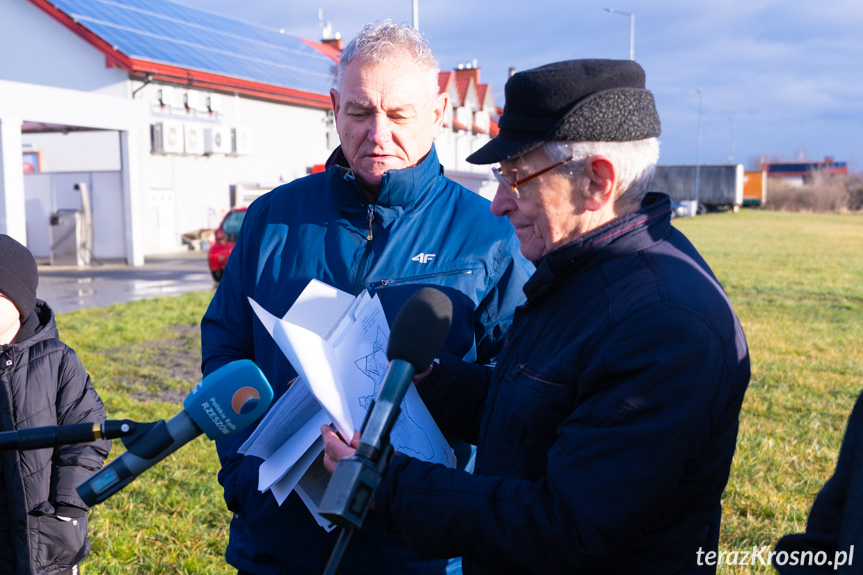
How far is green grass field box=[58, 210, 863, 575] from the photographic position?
177 inches

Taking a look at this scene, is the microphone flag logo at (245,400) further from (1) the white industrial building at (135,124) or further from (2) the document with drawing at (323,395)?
(1) the white industrial building at (135,124)

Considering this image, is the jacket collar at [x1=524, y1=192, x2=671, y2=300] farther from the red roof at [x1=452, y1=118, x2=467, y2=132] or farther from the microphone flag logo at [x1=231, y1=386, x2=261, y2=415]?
the red roof at [x1=452, y1=118, x2=467, y2=132]

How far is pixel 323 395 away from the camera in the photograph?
1764 millimetres

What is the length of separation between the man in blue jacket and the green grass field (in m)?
2.04

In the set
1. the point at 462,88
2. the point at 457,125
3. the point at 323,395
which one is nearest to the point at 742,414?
the point at 323,395

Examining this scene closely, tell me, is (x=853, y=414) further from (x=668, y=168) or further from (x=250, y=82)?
(x=668, y=168)

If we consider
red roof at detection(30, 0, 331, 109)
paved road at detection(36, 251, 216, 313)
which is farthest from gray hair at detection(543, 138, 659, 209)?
red roof at detection(30, 0, 331, 109)

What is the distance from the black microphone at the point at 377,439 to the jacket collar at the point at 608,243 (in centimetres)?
46

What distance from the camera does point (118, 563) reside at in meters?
4.24

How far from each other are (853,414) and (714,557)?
450 mm

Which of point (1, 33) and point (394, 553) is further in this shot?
point (1, 33)

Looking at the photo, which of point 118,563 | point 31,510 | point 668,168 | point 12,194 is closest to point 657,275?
point 31,510

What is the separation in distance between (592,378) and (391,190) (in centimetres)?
112

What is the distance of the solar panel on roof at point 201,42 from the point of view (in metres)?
22.5
